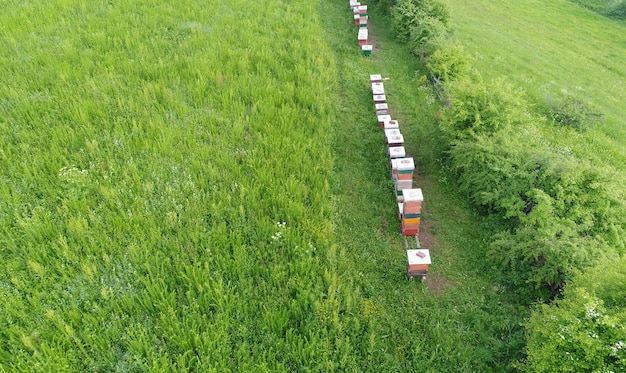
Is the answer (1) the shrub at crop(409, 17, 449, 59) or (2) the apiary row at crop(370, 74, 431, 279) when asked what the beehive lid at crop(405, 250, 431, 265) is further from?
(1) the shrub at crop(409, 17, 449, 59)

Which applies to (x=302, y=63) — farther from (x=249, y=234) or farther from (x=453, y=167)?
(x=249, y=234)

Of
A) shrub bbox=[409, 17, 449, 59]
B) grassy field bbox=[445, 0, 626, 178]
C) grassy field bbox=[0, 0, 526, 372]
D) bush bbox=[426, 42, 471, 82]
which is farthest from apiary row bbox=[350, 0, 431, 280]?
grassy field bbox=[445, 0, 626, 178]

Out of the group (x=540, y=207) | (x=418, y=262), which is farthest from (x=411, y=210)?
(x=540, y=207)

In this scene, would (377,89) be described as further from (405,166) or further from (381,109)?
(405,166)

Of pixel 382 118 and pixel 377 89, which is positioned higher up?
pixel 377 89

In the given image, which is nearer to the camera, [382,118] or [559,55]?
[382,118]

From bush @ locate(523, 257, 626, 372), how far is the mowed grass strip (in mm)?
3283

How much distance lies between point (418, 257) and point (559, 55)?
2244cm

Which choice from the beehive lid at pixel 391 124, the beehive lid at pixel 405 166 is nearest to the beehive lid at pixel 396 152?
the beehive lid at pixel 405 166

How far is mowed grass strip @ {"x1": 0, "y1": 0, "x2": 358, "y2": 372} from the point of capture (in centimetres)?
663

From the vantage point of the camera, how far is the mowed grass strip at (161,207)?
261 inches

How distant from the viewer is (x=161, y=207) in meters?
8.90

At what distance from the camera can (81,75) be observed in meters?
12.9

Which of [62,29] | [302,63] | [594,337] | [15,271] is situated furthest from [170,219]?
[62,29]
